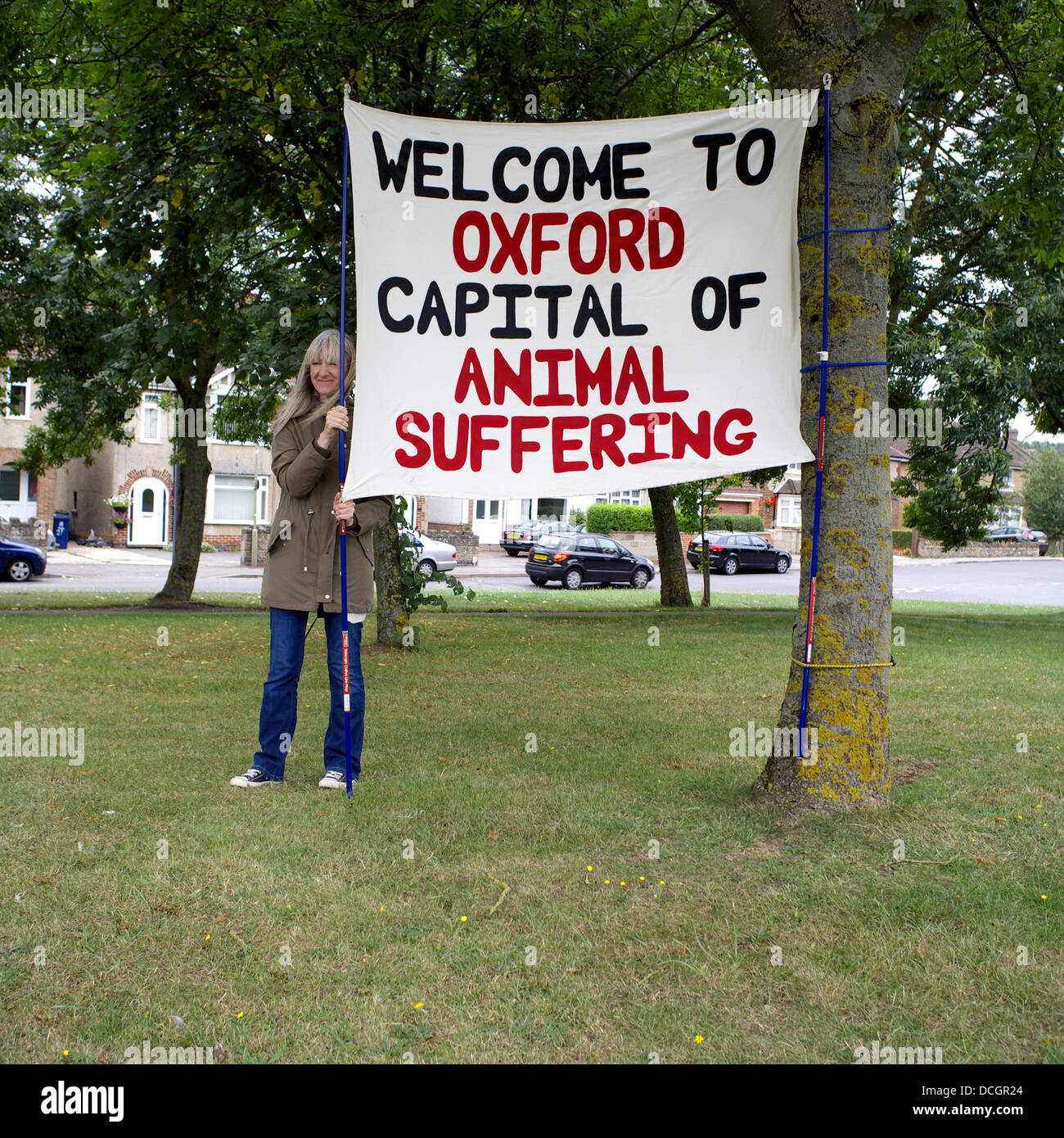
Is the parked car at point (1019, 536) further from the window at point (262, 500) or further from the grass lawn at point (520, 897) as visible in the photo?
the grass lawn at point (520, 897)

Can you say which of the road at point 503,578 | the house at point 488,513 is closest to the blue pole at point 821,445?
the road at point 503,578

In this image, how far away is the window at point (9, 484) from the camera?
4169 centimetres

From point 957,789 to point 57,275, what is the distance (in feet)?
48.3

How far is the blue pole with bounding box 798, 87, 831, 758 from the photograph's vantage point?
15.4ft

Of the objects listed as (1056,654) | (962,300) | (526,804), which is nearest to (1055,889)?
(526,804)

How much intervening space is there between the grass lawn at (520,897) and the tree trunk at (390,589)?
4.03m

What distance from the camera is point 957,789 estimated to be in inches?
211

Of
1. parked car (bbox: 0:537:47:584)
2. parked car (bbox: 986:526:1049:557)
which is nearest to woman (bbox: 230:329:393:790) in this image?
parked car (bbox: 0:537:47:584)

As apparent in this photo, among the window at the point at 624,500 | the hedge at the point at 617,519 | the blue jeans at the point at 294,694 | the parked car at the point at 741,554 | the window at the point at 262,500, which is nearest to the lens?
the blue jeans at the point at 294,694

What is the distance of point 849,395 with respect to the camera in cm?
477

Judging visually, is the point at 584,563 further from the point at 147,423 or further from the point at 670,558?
the point at 147,423

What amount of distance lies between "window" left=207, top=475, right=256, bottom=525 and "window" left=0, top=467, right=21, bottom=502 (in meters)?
7.90

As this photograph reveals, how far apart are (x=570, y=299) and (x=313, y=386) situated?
1.47m

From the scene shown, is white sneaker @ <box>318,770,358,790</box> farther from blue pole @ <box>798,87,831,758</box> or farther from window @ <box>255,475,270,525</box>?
window @ <box>255,475,270,525</box>
